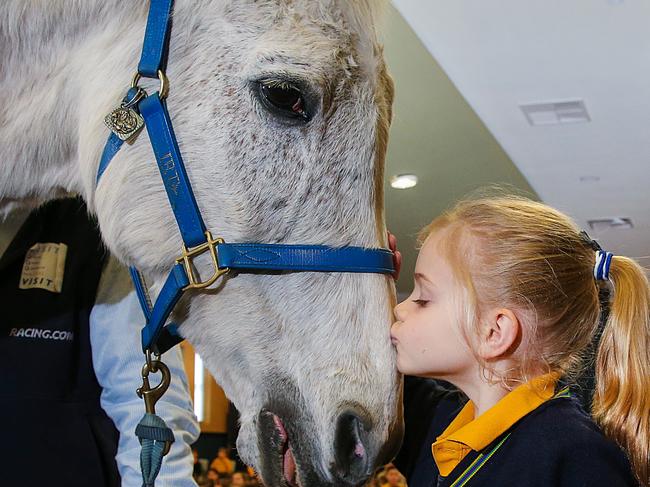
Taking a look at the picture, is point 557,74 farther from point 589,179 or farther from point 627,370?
point 627,370

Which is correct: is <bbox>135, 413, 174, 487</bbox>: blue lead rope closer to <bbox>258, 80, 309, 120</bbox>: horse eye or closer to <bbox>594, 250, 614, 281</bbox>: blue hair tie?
<bbox>258, 80, 309, 120</bbox>: horse eye

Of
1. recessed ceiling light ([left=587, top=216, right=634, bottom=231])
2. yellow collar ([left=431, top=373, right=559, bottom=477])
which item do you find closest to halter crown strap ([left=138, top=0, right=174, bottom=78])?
yellow collar ([left=431, top=373, right=559, bottom=477])

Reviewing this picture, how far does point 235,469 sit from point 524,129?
2.46 metres

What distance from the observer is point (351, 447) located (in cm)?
96

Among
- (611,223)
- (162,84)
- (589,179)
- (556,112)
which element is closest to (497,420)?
(162,84)

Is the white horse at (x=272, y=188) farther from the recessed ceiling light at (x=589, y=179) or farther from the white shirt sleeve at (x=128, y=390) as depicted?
the recessed ceiling light at (x=589, y=179)

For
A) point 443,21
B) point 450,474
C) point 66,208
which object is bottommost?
point 450,474

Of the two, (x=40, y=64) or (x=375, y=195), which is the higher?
(x=40, y=64)

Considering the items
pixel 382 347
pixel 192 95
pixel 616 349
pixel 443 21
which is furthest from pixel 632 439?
pixel 443 21

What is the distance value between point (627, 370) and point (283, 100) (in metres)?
0.59

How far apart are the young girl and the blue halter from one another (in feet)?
0.41

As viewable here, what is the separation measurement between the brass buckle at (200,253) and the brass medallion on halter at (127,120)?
0.17 metres

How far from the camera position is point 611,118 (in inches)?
157

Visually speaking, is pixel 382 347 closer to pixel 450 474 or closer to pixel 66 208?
pixel 450 474
